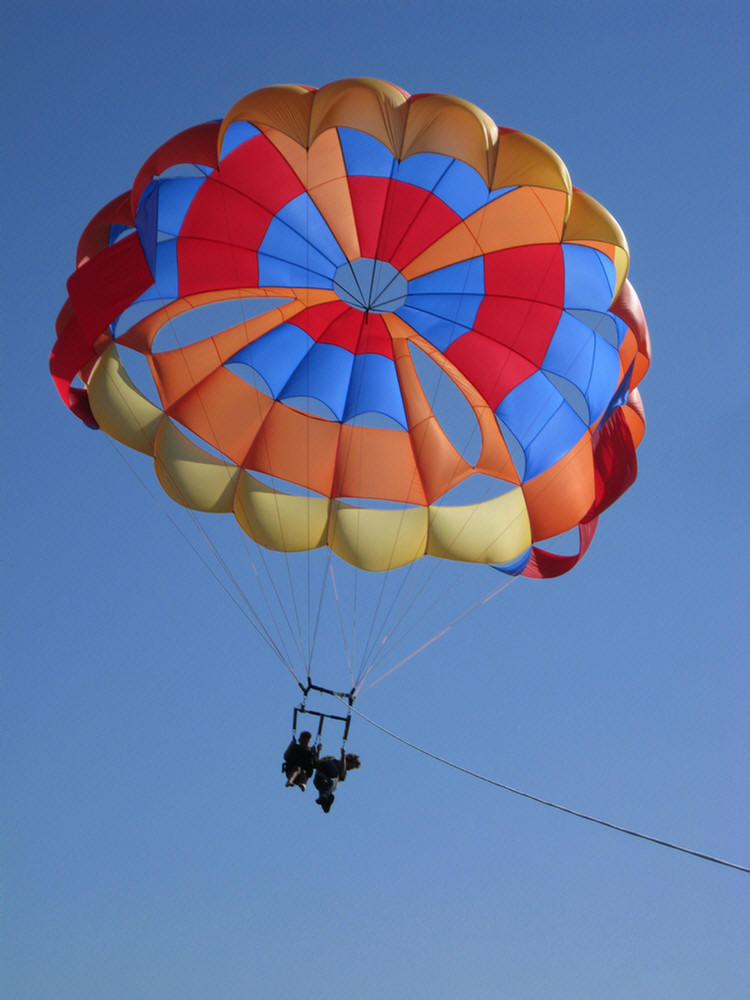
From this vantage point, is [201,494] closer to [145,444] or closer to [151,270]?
[145,444]

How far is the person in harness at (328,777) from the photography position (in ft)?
31.4

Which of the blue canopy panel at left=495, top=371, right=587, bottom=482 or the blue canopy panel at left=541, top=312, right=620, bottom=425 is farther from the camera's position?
the blue canopy panel at left=495, top=371, right=587, bottom=482

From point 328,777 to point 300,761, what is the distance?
250 mm

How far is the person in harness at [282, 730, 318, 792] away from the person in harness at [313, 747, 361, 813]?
7cm

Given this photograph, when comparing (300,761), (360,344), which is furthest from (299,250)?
(300,761)

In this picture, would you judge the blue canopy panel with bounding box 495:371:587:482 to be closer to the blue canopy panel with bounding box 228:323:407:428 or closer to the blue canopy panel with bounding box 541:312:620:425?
the blue canopy panel with bounding box 541:312:620:425

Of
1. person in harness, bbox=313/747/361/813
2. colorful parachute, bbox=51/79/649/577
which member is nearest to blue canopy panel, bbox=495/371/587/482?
colorful parachute, bbox=51/79/649/577

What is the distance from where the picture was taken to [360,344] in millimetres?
10805

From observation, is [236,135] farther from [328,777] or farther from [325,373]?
[328,777]

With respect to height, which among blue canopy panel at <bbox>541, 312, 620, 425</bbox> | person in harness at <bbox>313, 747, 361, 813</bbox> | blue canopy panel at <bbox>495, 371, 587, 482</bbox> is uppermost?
blue canopy panel at <bbox>541, 312, 620, 425</bbox>

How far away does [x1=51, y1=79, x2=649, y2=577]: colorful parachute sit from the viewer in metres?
9.67

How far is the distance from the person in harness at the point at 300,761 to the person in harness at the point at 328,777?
2.6 inches

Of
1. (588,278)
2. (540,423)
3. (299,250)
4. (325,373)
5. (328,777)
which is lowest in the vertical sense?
(328,777)

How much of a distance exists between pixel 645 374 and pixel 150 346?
4.15 m
